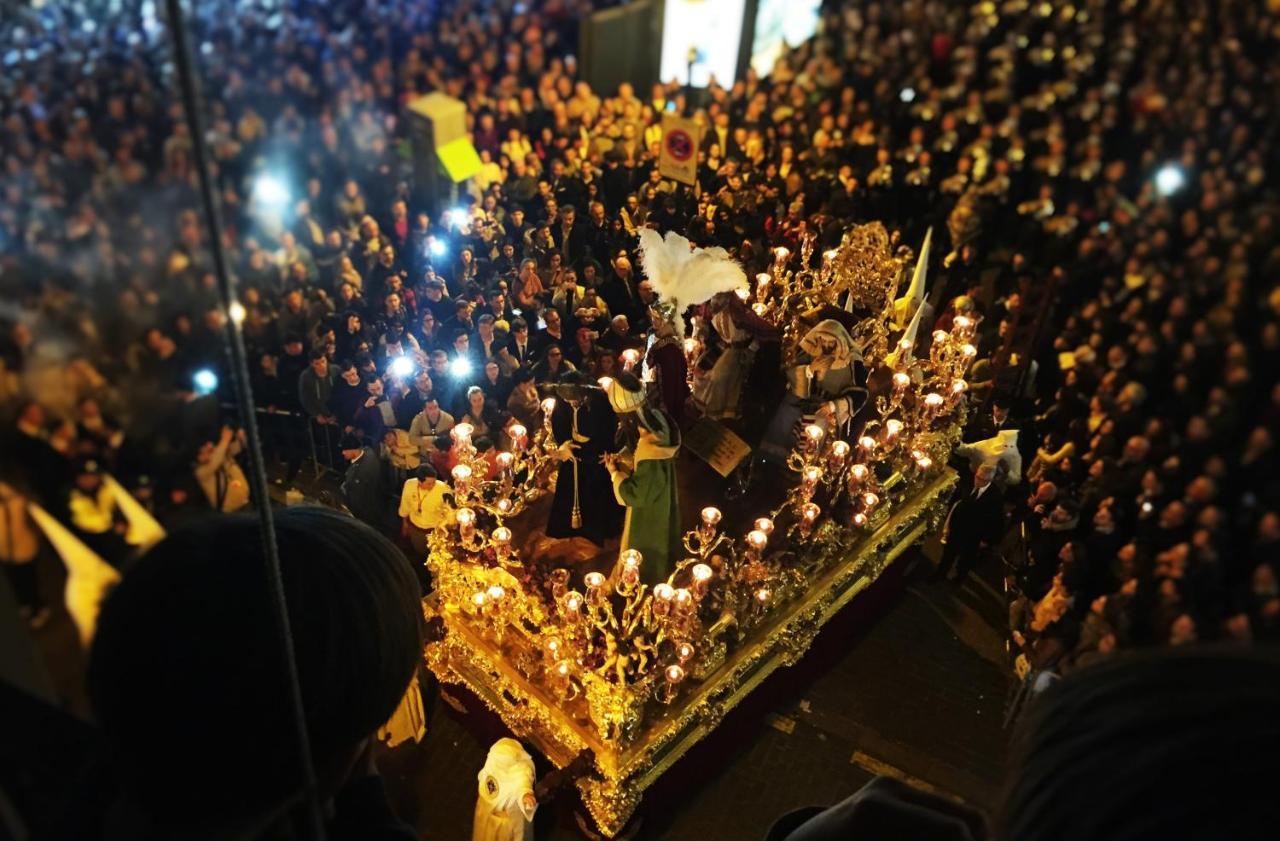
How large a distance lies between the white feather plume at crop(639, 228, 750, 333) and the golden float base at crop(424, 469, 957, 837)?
2133 mm

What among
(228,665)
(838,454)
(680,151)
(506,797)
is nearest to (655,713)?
(506,797)

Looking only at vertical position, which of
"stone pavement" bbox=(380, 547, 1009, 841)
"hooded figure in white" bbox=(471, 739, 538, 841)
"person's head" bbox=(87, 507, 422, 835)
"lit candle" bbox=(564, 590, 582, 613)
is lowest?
"stone pavement" bbox=(380, 547, 1009, 841)

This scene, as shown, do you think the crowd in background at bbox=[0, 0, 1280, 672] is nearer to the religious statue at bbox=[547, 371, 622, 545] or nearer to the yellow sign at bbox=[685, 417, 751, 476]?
the religious statue at bbox=[547, 371, 622, 545]

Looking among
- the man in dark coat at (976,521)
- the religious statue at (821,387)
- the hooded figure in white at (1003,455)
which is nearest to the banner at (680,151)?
the religious statue at (821,387)

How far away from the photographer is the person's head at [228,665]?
1.25m

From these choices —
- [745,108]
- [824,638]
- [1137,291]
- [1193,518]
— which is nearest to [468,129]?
[745,108]

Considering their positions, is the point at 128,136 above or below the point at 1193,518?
above

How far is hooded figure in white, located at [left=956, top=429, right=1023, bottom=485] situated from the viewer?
19.3 ft

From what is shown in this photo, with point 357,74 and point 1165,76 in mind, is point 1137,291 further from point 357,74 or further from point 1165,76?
point 357,74

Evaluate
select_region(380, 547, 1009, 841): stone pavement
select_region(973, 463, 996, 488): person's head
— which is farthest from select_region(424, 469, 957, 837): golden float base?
select_region(973, 463, 996, 488): person's head

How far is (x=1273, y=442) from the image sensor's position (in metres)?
1.67

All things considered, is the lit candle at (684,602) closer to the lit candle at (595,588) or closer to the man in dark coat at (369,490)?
the lit candle at (595,588)

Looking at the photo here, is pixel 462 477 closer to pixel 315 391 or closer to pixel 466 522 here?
pixel 466 522

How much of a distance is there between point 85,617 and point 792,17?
787 centimetres
